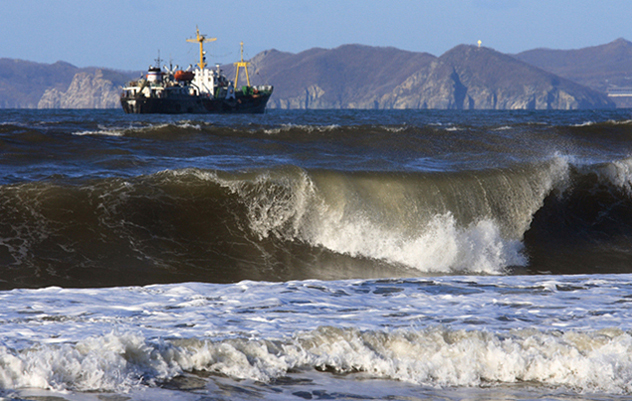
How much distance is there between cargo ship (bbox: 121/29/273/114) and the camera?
2598 inches

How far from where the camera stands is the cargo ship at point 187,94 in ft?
217

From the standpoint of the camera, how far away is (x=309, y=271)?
803cm

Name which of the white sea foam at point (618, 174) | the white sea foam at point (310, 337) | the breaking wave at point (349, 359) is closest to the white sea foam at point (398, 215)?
the white sea foam at point (618, 174)

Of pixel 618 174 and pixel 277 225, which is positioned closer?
pixel 277 225

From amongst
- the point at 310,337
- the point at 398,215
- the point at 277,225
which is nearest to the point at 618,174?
the point at 398,215

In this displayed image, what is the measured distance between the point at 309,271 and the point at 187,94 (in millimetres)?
61653

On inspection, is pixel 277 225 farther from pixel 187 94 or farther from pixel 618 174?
pixel 187 94

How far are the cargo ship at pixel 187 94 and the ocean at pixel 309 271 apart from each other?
49957 mm

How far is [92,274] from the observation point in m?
7.25

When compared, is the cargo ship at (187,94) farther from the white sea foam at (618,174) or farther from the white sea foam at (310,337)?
the white sea foam at (310,337)

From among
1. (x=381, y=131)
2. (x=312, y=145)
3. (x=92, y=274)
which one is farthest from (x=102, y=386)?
(x=381, y=131)

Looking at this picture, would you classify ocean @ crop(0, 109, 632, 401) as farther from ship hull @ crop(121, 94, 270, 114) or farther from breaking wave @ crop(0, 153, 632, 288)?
ship hull @ crop(121, 94, 270, 114)

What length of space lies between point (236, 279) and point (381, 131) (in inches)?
504

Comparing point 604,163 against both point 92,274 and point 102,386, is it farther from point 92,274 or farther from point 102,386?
point 102,386
